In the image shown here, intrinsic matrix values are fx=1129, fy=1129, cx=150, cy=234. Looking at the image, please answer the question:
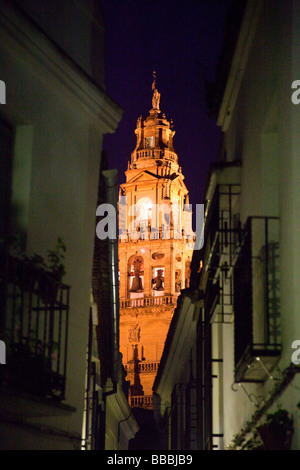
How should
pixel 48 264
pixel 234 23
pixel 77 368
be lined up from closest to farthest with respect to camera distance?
1. pixel 48 264
2. pixel 77 368
3. pixel 234 23

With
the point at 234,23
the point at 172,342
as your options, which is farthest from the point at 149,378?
the point at 234,23

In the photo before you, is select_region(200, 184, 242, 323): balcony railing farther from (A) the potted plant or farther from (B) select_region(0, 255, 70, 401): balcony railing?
(A) the potted plant

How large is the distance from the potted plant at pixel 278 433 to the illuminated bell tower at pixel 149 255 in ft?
215

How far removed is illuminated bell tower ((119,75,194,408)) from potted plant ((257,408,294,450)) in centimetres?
6548

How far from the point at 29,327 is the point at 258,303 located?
8.44 feet

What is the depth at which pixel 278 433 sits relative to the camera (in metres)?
10.8

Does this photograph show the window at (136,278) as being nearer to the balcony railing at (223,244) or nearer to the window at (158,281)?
the window at (158,281)

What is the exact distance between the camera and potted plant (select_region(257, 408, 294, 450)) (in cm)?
1073

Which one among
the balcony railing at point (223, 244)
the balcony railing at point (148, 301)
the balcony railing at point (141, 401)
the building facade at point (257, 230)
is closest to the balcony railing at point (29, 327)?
the building facade at point (257, 230)

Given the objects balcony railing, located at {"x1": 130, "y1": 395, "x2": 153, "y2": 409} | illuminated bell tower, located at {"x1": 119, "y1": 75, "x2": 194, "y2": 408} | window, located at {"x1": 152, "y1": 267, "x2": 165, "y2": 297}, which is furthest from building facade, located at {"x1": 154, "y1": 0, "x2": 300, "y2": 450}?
window, located at {"x1": 152, "y1": 267, "x2": 165, "y2": 297}

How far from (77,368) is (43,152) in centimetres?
280

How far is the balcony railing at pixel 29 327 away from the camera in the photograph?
11398 mm
